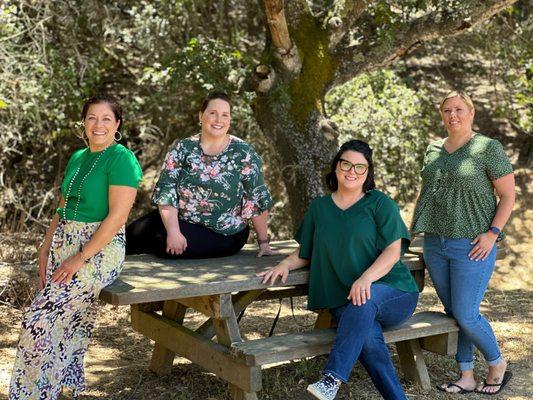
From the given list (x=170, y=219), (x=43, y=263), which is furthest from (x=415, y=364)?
(x=43, y=263)

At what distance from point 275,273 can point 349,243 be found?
44 centimetres

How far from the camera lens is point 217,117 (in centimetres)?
495

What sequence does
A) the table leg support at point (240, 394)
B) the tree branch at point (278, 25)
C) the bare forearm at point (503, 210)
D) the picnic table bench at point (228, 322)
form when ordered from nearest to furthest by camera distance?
1. the picnic table bench at point (228, 322)
2. the table leg support at point (240, 394)
3. the bare forearm at point (503, 210)
4. the tree branch at point (278, 25)

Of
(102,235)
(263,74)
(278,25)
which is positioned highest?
(278,25)

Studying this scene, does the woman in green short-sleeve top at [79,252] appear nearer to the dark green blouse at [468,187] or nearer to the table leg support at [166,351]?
the table leg support at [166,351]

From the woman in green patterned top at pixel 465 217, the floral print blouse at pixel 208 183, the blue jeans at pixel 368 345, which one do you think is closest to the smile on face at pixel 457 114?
the woman in green patterned top at pixel 465 217

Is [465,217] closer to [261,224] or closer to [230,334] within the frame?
[261,224]

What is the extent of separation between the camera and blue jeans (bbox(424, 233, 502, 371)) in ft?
16.1

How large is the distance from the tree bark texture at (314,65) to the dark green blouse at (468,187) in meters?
2.61

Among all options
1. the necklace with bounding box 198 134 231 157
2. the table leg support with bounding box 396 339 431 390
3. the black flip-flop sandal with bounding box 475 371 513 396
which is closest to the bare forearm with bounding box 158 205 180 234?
the necklace with bounding box 198 134 231 157

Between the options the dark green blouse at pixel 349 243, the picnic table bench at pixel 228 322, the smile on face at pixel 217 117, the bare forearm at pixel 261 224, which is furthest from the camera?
the bare forearm at pixel 261 224

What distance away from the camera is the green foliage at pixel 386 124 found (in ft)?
32.2

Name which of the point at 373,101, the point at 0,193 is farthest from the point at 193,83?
the point at 0,193

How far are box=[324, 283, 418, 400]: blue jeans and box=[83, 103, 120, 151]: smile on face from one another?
1.58 m
